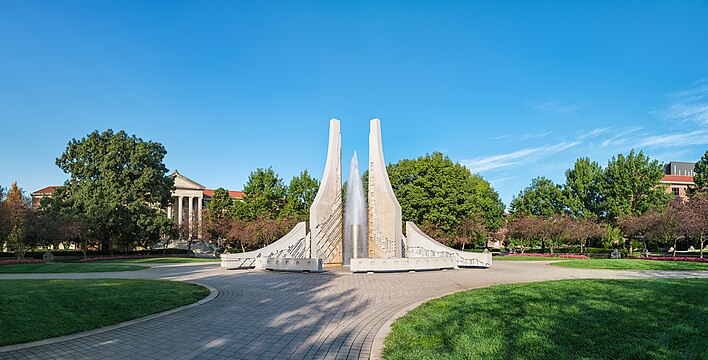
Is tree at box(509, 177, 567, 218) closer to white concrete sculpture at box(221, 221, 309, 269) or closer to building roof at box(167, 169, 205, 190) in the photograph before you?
white concrete sculpture at box(221, 221, 309, 269)

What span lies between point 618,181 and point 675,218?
50.5 ft

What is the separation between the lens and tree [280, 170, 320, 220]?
47.7m

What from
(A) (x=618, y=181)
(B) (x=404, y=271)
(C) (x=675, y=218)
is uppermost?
(A) (x=618, y=181)

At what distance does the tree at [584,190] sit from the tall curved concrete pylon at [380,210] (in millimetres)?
30818

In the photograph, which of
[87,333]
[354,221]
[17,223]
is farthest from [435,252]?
[17,223]

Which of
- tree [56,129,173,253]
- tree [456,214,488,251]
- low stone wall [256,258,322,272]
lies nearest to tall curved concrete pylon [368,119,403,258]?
low stone wall [256,258,322,272]

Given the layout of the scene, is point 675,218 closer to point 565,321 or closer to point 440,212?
point 440,212

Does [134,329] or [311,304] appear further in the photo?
[311,304]

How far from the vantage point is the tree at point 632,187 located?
4280 cm

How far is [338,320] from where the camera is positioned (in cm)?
809

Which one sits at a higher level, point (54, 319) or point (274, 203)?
point (274, 203)

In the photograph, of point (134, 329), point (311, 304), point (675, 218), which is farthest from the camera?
point (675, 218)

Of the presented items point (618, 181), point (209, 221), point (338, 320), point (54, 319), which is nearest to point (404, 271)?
point (338, 320)

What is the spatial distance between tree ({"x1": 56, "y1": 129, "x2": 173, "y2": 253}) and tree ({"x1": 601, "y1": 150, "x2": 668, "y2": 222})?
44205 millimetres
